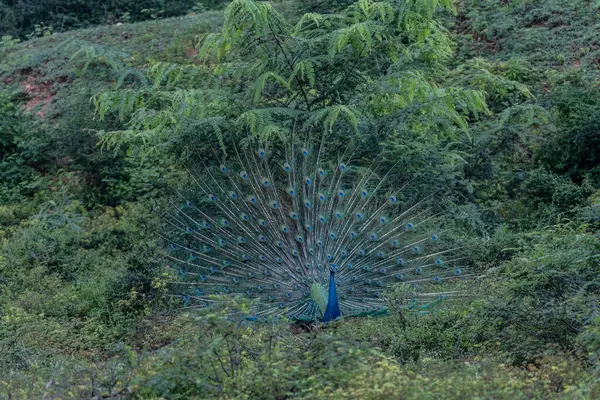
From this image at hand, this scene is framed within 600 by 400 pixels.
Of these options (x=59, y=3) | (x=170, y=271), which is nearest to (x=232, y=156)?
(x=170, y=271)

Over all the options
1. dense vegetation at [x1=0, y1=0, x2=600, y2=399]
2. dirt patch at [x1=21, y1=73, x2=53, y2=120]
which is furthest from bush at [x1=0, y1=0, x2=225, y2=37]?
dirt patch at [x1=21, y1=73, x2=53, y2=120]

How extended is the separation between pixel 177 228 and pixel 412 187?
282 centimetres

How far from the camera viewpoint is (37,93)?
18.7 meters

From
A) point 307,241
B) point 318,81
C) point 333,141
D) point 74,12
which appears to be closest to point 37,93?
point 74,12

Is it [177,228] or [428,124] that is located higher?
[428,124]

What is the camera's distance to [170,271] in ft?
38.0

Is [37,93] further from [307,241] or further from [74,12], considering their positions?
[307,241]

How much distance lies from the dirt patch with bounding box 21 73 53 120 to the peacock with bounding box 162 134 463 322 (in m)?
7.50

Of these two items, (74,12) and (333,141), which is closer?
(333,141)

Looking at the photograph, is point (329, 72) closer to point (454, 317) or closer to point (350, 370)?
point (454, 317)

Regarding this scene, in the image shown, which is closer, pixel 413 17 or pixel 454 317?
pixel 454 317

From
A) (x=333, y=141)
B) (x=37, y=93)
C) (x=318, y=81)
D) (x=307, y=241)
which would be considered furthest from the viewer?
(x=37, y=93)

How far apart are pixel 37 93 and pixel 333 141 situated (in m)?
8.43

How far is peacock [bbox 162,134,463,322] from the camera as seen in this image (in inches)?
432
